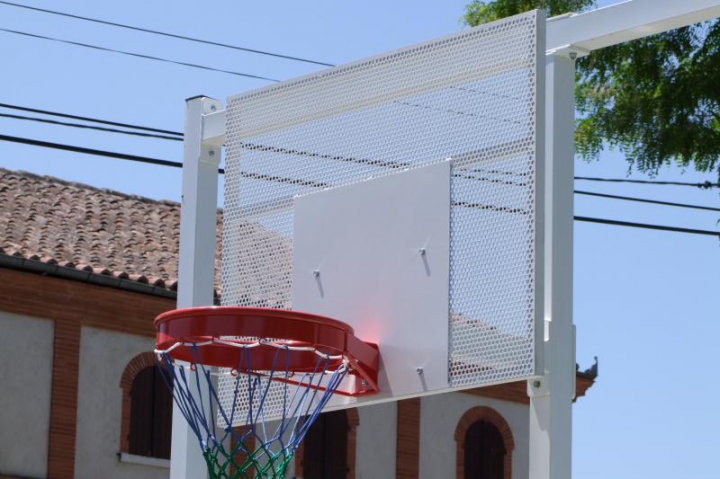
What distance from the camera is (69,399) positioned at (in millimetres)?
23281

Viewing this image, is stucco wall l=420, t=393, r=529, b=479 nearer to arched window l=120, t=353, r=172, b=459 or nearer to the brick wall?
arched window l=120, t=353, r=172, b=459

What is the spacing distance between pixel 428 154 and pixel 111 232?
53.8ft

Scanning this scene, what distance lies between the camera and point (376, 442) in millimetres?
26672

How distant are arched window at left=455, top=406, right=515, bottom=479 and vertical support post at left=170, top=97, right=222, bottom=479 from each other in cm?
1693

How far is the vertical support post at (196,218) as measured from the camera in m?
11.1

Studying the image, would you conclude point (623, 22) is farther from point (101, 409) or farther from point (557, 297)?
point (101, 409)

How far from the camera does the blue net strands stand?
372 inches

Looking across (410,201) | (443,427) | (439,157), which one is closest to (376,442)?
(443,427)

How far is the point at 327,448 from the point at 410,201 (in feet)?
55.4

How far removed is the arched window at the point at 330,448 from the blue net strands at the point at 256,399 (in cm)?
1550

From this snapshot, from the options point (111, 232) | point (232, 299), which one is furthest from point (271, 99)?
point (111, 232)

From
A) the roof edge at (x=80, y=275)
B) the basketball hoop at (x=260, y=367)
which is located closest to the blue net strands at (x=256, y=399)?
the basketball hoop at (x=260, y=367)

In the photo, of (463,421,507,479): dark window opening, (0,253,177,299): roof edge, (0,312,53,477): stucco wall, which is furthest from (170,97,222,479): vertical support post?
(463,421,507,479): dark window opening

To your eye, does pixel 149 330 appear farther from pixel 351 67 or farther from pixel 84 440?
pixel 351 67
